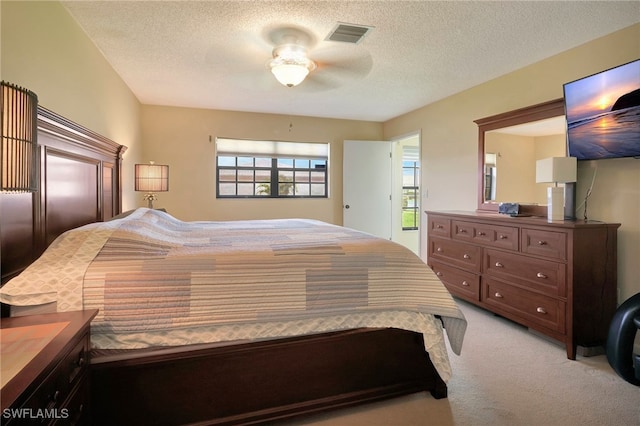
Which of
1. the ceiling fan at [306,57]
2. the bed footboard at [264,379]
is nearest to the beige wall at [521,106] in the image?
the ceiling fan at [306,57]

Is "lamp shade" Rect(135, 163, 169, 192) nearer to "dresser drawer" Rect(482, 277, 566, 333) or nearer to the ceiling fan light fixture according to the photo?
the ceiling fan light fixture

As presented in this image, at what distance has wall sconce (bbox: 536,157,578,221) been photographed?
262cm

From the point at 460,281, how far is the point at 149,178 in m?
3.57

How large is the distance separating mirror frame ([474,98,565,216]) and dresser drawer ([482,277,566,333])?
0.83 m

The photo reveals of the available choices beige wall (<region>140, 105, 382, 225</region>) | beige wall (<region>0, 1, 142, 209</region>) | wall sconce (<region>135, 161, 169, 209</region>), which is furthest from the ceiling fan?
beige wall (<region>140, 105, 382, 225</region>)

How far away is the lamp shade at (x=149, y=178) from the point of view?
12.2 feet

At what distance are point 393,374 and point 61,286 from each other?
167cm

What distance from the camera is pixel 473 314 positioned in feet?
10.7

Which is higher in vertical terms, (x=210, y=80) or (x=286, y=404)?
(x=210, y=80)

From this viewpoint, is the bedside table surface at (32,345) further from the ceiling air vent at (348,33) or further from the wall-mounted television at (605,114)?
the wall-mounted television at (605,114)

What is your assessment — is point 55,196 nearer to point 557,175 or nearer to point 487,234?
point 487,234

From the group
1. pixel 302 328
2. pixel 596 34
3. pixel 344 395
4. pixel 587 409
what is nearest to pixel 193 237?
pixel 302 328

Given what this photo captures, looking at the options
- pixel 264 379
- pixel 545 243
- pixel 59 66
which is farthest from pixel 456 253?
pixel 59 66

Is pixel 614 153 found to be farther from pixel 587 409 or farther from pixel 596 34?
pixel 587 409
